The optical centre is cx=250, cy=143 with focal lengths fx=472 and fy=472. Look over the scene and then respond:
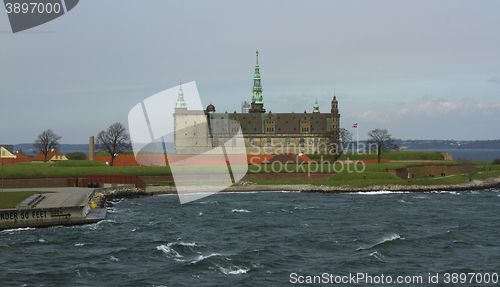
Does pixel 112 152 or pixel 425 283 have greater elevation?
pixel 112 152

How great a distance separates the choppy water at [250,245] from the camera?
31.2 m

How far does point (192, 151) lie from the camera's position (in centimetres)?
13162

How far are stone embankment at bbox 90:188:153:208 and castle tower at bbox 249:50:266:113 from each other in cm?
7912

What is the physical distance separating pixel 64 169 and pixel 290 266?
57.5m

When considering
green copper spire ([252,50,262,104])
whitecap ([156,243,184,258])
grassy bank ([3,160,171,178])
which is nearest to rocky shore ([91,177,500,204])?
grassy bank ([3,160,171,178])

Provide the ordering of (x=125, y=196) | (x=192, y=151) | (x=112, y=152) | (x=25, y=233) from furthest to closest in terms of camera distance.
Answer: (x=192, y=151) < (x=112, y=152) < (x=125, y=196) < (x=25, y=233)

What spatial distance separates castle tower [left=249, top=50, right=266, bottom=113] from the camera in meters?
149

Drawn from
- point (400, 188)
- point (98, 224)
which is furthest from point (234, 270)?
point (400, 188)

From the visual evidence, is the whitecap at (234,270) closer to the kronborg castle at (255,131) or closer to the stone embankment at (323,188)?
the stone embankment at (323,188)

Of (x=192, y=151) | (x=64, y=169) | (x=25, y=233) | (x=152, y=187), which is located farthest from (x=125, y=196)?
(x=192, y=151)

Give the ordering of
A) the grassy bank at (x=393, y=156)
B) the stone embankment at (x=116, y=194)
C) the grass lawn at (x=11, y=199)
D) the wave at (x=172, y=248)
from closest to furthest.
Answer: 1. the wave at (x=172, y=248)
2. the grass lawn at (x=11, y=199)
3. the stone embankment at (x=116, y=194)
4. the grassy bank at (x=393, y=156)

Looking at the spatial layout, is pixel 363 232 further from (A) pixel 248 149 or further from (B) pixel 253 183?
(A) pixel 248 149

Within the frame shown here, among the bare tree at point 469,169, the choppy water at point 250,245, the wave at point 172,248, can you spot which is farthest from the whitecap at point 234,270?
the bare tree at point 469,169

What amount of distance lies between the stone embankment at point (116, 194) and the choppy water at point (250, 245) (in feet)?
10.6
